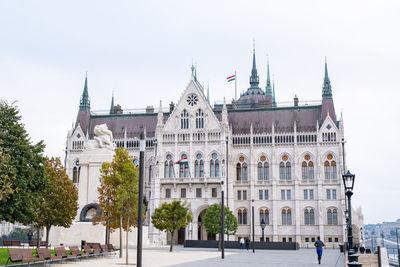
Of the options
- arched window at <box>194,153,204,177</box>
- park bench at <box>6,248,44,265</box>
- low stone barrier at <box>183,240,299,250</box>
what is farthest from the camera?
arched window at <box>194,153,204,177</box>

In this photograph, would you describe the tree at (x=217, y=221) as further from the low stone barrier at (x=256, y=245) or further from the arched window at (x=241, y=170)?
the arched window at (x=241, y=170)

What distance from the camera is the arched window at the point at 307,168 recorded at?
3248 inches

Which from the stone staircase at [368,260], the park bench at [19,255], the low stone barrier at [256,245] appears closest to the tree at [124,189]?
the park bench at [19,255]

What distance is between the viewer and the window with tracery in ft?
273

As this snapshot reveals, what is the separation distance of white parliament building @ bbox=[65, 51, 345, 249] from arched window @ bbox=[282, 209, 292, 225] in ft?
0.55

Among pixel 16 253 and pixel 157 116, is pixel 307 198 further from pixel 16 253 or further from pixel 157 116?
pixel 16 253

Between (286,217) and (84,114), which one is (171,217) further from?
(84,114)

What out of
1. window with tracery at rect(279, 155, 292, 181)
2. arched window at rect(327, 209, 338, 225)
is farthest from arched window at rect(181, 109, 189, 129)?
arched window at rect(327, 209, 338, 225)

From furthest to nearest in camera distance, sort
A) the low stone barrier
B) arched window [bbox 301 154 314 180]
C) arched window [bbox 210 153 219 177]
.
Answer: arched window [bbox 210 153 219 177] → arched window [bbox 301 154 314 180] → the low stone barrier

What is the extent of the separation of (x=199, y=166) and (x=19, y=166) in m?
47.8

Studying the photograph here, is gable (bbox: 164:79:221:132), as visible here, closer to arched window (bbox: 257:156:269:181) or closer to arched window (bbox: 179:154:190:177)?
arched window (bbox: 179:154:190:177)

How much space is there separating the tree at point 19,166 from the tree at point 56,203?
24.9 feet

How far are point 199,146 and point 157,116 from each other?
40.6ft

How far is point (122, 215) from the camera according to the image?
122 ft
